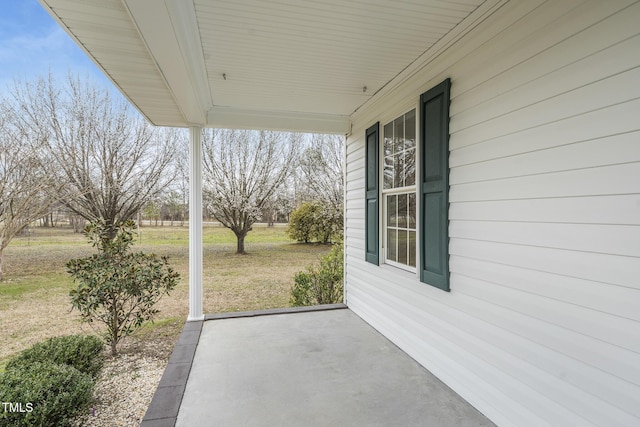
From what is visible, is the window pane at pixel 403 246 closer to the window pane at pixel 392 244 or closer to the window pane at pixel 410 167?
the window pane at pixel 392 244

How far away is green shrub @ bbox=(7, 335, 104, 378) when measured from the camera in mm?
2705

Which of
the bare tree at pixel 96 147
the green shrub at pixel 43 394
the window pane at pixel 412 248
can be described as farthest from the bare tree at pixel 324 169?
the green shrub at pixel 43 394

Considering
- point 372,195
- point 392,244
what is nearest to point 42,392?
point 392,244

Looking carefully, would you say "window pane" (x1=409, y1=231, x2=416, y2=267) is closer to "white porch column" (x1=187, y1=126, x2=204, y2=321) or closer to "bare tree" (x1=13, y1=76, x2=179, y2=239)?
"white porch column" (x1=187, y1=126, x2=204, y2=321)

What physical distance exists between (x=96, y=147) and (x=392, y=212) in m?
6.07

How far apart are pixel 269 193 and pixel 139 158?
3.05 metres

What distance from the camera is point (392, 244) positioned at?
3570 mm

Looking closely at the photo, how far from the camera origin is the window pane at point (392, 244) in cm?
351

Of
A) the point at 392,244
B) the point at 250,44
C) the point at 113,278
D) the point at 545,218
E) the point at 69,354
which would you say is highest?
the point at 250,44

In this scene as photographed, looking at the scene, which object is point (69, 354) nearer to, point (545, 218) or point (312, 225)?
point (545, 218)

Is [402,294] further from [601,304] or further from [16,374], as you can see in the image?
[16,374]

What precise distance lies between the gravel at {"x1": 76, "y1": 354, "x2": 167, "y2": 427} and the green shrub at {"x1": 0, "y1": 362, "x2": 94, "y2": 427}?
0.17 metres

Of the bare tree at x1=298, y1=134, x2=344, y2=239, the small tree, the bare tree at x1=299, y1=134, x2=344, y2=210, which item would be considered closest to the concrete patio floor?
the small tree

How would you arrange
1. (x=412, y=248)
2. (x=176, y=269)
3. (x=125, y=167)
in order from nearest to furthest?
(x=412, y=248) → (x=125, y=167) → (x=176, y=269)
